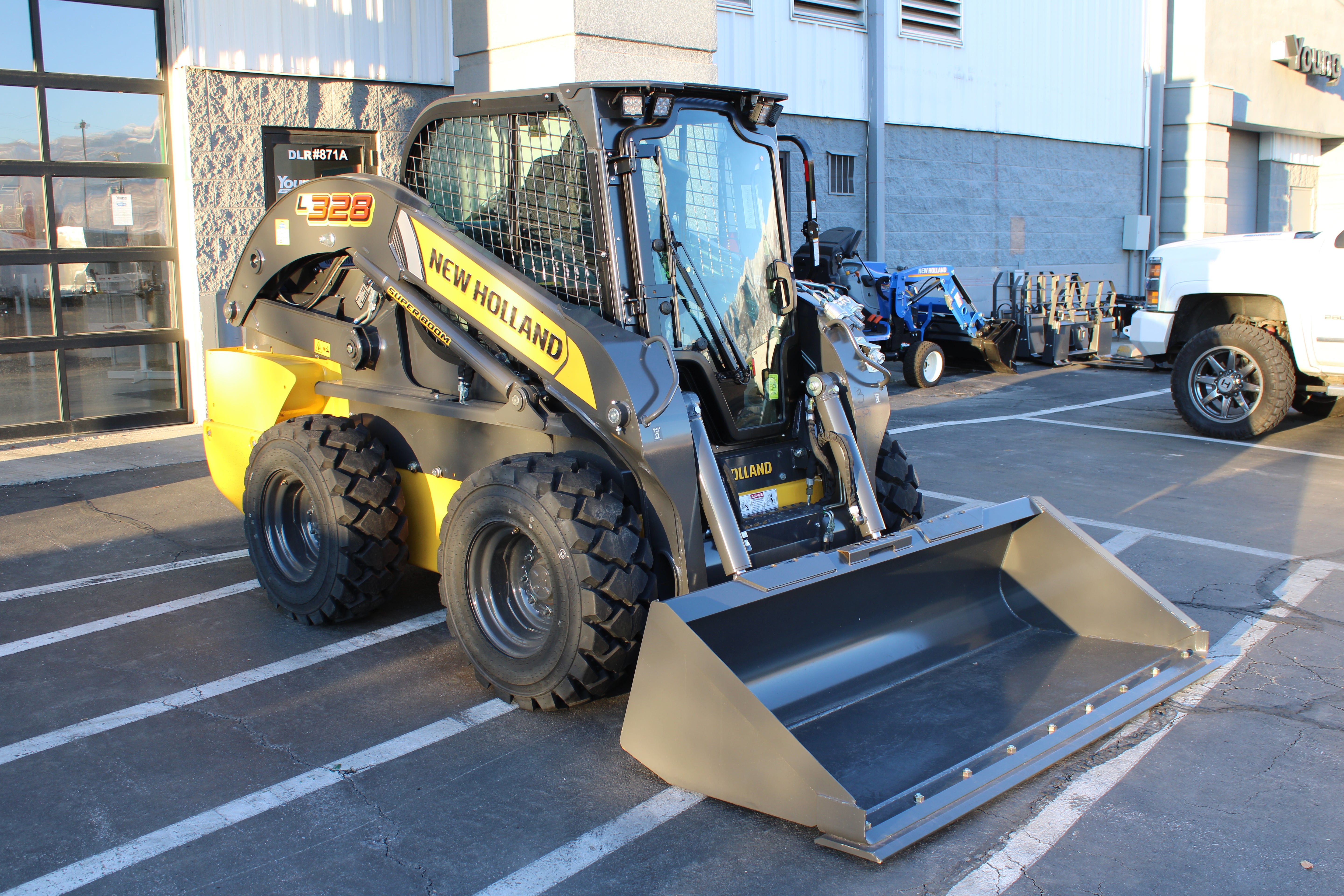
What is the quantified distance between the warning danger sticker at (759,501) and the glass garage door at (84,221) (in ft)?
27.1

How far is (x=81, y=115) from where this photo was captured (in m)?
10.4

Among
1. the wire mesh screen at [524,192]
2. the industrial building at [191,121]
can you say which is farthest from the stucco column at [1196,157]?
the wire mesh screen at [524,192]

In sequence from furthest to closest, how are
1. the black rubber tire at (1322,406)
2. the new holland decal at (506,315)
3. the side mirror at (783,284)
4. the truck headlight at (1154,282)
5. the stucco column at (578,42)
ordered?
the black rubber tire at (1322,406) < the truck headlight at (1154,282) < the stucco column at (578,42) < the side mirror at (783,284) < the new holland decal at (506,315)

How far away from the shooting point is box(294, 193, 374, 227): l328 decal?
18.3 ft

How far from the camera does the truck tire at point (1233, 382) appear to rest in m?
10.3

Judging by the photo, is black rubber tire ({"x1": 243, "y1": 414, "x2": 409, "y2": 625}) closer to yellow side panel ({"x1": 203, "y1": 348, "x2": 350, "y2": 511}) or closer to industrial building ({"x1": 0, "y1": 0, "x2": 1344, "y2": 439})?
yellow side panel ({"x1": 203, "y1": 348, "x2": 350, "y2": 511})

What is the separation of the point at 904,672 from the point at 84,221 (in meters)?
9.31

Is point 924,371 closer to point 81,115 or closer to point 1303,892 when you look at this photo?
point 81,115

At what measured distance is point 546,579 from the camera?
4676mm

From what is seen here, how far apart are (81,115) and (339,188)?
6.20 m

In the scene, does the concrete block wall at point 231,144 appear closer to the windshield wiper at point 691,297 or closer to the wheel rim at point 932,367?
the windshield wiper at point 691,297

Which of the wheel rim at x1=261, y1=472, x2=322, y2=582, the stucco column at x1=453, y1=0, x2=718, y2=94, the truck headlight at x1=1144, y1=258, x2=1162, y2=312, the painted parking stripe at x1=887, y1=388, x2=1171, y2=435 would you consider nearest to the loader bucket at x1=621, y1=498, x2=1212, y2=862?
the wheel rim at x1=261, y1=472, x2=322, y2=582

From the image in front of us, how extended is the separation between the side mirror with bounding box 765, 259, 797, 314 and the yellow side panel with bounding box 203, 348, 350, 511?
7.87ft

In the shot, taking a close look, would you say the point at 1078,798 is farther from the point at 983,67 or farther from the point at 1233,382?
the point at 983,67
